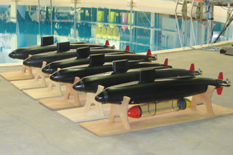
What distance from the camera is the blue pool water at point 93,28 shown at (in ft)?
31.1

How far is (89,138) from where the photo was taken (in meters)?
2.92

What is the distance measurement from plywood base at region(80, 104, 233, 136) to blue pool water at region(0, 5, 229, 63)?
5.29 m

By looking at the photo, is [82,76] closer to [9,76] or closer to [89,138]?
[89,138]

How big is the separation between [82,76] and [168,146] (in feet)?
4.25

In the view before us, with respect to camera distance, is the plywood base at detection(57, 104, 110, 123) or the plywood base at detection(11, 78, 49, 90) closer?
the plywood base at detection(57, 104, 110, 123)

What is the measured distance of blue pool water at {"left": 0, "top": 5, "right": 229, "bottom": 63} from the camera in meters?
9.47

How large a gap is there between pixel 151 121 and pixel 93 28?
8.02 meters

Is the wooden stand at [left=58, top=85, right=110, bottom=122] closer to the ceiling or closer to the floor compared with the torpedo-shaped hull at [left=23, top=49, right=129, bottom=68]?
closer to the floor

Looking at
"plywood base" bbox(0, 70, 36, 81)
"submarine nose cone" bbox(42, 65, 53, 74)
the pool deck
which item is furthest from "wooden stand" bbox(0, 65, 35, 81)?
the pool deck

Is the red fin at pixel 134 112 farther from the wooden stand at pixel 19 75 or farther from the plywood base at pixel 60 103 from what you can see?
the wooden stand at pixel 19 75

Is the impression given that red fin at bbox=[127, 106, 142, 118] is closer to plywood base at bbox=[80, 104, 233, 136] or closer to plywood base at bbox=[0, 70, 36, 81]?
plywood base at bbox=[80, 104, 233, 136]

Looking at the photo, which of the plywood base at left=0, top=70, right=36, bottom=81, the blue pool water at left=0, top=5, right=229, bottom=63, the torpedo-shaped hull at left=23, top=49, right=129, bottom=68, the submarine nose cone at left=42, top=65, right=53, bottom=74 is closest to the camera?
the submarine nose cone at left=42, top=65, right=53, bottom=74

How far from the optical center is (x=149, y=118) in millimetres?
3379

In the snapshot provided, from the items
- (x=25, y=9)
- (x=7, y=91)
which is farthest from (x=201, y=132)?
(x=25, y=9)
